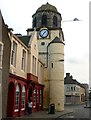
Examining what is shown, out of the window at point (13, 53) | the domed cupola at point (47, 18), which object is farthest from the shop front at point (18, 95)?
the domed cupola at point (47, 18)

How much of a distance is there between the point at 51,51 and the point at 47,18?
7244 millimetres

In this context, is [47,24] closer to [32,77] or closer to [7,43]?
[32,77]

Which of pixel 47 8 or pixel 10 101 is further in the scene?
pixel 47 8

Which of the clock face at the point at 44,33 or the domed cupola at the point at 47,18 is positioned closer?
the clock face at the point at 44,33

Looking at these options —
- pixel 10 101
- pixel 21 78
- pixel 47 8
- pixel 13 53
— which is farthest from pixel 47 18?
pixel 10 101

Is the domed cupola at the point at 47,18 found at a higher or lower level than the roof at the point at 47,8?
lower

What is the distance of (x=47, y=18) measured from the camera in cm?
4959

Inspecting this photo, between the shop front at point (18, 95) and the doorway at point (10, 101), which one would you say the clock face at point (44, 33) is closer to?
the shop front at point (18, 95)

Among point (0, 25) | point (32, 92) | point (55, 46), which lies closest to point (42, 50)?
point (55, 46)

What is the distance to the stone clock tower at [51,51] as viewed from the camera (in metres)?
43.9

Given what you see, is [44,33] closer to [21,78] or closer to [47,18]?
[47,18]

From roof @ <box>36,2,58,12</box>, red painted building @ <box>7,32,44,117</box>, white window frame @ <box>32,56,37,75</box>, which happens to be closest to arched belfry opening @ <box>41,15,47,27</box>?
roof @ <box>36,2,58,12</box>

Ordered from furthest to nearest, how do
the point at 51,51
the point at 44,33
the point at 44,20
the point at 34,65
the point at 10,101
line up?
1. the point at 44,20
2. the point at 44,33
3. the point at 51,51
4. the point at 34,65
5. the point at 10,101

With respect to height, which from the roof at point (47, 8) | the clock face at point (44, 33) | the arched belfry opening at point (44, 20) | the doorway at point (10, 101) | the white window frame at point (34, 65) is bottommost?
the doorway at point (10, 101)
